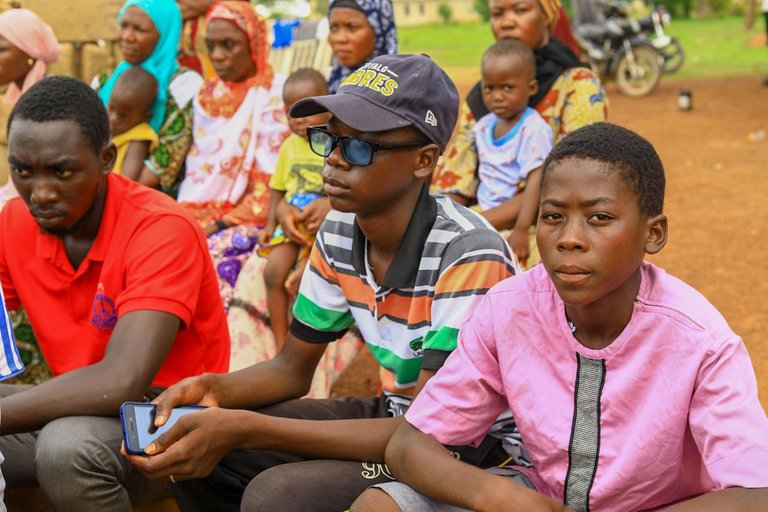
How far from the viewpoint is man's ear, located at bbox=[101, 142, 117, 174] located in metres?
3.24

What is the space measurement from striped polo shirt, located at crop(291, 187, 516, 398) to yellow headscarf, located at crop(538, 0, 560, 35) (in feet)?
6.69

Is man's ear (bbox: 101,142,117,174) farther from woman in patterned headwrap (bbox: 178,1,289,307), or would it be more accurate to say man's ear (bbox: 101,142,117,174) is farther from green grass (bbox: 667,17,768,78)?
green grass (bbox: 667,17,768,78)

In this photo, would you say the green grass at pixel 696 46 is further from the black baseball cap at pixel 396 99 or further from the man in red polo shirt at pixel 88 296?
the black baseball cap at pixel 396 99

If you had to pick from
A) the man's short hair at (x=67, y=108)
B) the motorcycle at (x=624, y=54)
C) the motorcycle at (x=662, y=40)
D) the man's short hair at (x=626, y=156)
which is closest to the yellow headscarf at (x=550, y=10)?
the man's short hair at (x=67, y=108)

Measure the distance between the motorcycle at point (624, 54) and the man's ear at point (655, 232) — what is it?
12.9m

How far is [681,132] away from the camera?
1149 cm

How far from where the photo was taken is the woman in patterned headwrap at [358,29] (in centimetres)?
477

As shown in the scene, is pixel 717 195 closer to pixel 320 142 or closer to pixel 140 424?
pixel 320 142

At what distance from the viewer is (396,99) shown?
8.74 ft

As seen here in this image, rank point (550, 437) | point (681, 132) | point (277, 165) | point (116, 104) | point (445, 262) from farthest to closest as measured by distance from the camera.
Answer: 1. point (681, 132)
2. point (116, 104)
3. point (277, 165)
4. point (445, 262)
5. point (550, 437)

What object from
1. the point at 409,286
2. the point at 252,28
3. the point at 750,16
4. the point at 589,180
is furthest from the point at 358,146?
the point at 750,16

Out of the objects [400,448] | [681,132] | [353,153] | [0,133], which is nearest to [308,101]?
[353,153]

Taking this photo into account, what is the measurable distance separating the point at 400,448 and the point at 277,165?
2.57 m

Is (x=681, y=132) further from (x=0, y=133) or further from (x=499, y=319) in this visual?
(x=499, y=319)
